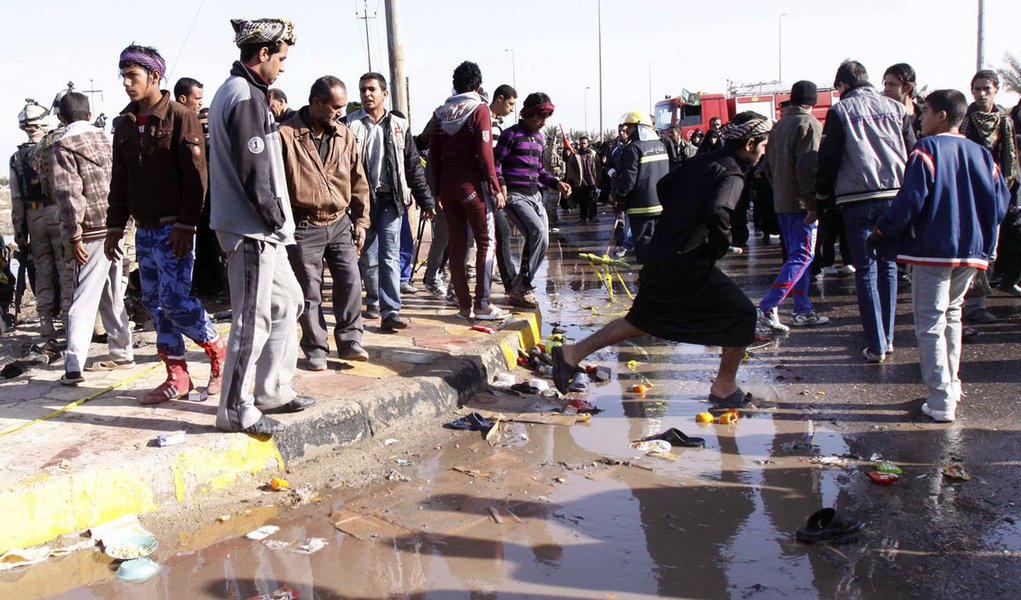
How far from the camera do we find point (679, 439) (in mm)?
4633

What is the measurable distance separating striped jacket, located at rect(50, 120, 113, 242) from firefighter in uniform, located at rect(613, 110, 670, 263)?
4435 millimetres

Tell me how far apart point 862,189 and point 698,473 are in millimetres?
3011

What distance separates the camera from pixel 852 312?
25.6 ft

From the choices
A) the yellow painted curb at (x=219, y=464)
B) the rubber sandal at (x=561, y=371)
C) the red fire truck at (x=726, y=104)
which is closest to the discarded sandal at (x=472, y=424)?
the rubber sandal at (x=561, y=371)

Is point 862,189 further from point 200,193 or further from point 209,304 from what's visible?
point 209,304

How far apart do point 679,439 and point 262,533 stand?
2.22 meters

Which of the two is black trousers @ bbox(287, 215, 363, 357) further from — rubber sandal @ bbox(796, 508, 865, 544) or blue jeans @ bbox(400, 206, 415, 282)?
rubber sandal @ bbox(796, 508, 865, 544)

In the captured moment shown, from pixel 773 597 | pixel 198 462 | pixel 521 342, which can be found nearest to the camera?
pixel 773 597

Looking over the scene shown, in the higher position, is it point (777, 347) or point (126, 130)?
point (126, 130)

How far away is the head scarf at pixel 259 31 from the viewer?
4.07 meters

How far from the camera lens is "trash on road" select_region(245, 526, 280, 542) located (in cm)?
355

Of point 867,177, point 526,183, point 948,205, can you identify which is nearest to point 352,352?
point 526,183

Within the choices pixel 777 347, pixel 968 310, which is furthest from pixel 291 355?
pixel 968 310

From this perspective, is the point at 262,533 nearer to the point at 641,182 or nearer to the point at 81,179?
the point at 81,179
